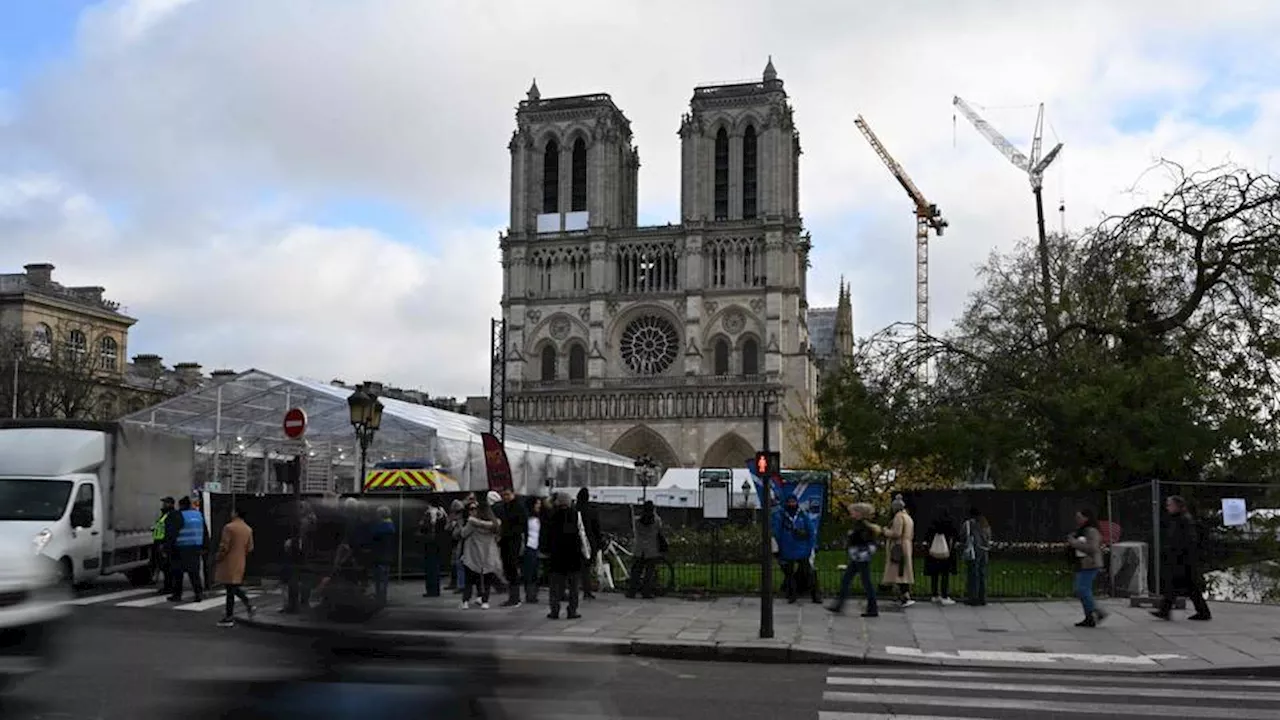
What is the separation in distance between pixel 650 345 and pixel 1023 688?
8003 cm

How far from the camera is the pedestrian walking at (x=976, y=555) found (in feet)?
62.5

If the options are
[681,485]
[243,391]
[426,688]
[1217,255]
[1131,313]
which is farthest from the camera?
[681,485]

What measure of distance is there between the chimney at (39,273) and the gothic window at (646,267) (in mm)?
37522

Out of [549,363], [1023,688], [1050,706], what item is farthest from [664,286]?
[1050,706]

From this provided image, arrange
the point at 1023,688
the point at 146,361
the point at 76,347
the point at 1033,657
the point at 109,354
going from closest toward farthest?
the point at 1023,688
the point at 1033,657
the point at 76,347
the point at 109,354
the point at 146,361

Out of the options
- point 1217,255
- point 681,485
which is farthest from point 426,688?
point 681,485

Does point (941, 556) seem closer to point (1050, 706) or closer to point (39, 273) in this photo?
point (1050, 706)

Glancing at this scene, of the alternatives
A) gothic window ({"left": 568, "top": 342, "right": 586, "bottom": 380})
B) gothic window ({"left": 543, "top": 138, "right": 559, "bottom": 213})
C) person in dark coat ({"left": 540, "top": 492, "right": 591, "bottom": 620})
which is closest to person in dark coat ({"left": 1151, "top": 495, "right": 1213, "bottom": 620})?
person in dark coat ({"left": 540, "top": 492, "right": 591, "bottom": 620})

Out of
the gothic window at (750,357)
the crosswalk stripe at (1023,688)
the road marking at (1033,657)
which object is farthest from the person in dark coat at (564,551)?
the gothic window at (750,357)

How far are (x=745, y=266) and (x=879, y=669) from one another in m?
76.8

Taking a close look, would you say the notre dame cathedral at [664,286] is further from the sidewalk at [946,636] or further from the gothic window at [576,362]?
the sidewalk at [946,636]

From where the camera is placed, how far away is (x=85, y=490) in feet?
65.2

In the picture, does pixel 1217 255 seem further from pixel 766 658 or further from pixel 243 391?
pixel 243 391

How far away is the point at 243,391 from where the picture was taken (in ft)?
130
